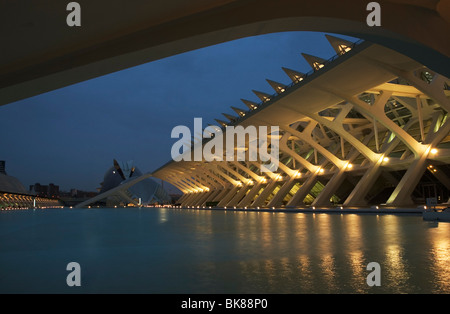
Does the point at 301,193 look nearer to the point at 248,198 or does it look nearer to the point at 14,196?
the point at 248,198

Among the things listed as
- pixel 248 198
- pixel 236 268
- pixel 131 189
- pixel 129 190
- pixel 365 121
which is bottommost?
pixel 248 198

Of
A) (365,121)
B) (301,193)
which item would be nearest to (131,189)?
(301,193)

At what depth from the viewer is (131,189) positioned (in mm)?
70188

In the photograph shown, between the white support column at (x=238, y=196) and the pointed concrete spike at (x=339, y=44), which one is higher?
the pointed concrete spike at (x=339, y=44)

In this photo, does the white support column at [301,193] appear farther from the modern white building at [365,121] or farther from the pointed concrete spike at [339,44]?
the pointed concrete spike at [339,44]

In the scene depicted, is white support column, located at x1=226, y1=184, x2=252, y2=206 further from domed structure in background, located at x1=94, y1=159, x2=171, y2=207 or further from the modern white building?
domed structure in background, located at x1=94, y1=159, x2=171, y2=207

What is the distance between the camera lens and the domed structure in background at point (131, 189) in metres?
67.1

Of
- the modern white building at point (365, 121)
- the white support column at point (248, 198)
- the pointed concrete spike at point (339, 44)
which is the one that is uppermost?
the pointed concrete spike at point (339, 44)

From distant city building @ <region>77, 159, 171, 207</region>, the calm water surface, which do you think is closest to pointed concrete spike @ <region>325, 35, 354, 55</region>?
the calm water surface

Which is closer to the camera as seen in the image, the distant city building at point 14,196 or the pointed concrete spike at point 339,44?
the pointed concrete spike at point 339,44

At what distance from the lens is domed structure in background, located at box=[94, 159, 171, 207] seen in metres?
67.1

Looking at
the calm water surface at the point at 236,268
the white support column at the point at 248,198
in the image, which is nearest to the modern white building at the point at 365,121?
the white support column at the point at 248,198

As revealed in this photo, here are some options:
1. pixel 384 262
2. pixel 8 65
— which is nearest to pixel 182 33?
pixel 8 65
